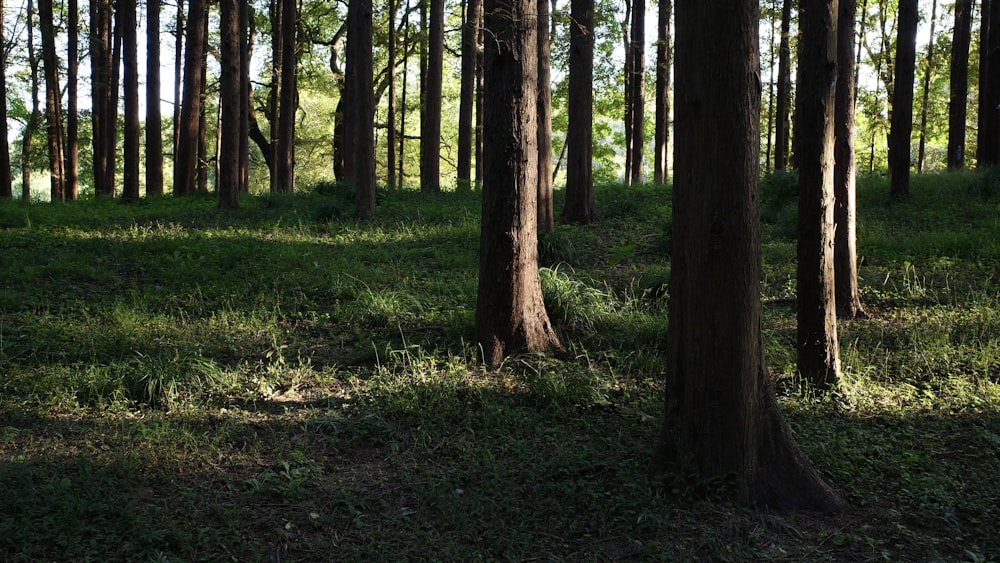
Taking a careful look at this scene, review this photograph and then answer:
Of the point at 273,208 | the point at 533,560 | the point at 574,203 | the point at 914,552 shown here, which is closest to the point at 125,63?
the point at 273,208

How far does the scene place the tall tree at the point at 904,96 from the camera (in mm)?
14031

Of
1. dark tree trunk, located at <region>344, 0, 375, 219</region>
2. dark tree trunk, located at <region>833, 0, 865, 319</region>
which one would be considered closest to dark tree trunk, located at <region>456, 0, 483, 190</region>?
dark tree trunk, located at <region>344, 0, 375, 219</region>

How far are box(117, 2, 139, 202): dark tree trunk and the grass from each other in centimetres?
709

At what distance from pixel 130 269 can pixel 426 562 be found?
26.0 ft

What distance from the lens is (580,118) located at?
1349 cm

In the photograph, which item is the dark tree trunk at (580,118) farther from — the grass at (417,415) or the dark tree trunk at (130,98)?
the dark tree trunk at (130,98)

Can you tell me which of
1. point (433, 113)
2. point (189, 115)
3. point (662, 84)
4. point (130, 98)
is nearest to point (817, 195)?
point (433, 113)

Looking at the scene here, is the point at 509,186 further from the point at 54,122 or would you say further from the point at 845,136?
the point at 54,122

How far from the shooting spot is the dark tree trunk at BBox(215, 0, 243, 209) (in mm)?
14609

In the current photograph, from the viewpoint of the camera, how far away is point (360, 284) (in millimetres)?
9258

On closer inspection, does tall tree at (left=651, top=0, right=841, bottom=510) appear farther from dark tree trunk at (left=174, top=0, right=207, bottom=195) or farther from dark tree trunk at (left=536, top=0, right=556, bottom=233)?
dark tree trunk at (left=174, top=0, right=207, bottom=195)

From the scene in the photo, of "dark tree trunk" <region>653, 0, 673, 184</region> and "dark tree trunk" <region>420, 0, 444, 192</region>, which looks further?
"dark tree trunk" <region>653, 0, 673, 184</region>

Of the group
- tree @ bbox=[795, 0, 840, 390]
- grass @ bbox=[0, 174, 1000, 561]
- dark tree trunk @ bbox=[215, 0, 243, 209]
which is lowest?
grass @ bbox=[0, 174, 1000, 561]

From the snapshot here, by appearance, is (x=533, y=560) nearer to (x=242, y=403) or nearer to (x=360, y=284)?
(x=242, y=403)
